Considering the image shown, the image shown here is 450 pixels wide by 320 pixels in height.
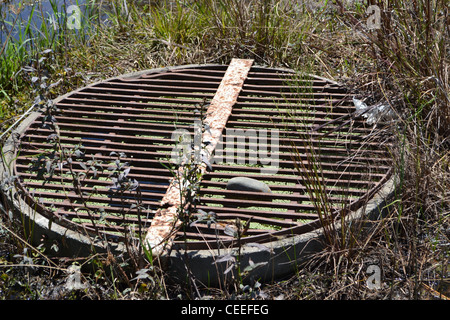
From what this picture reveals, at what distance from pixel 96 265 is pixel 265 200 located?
0.79 meters

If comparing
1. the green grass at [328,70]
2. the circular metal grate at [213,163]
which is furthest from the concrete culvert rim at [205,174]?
the green grass at [328,70]

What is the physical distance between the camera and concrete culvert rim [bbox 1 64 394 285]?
85.2 inches

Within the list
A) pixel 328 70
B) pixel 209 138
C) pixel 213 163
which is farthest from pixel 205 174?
pixel 328 70

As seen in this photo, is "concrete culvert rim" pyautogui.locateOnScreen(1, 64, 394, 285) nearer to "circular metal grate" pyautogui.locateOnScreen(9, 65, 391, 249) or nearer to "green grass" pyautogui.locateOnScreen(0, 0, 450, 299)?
"circular metal grate" pyautogui.locateOnScreen(9, 65, 391, 249)

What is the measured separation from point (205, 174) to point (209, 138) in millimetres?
266

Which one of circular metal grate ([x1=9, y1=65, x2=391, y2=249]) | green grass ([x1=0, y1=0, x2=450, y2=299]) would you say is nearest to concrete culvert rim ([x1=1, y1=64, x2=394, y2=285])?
circular metal grate ([x1=9, y1=65, x2=391, y2=249])

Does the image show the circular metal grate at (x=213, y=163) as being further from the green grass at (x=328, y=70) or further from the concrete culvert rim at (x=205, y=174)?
the green grass at (x=328, y=70)

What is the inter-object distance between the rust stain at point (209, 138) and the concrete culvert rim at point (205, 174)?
40mm

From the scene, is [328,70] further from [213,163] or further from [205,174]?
[205,174]

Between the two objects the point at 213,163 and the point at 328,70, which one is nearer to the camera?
the point at 213,163

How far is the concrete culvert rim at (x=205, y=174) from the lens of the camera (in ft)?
7.10

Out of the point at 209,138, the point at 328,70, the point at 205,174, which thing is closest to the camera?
the point at 205,174

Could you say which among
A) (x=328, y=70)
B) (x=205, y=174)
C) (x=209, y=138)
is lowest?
(x=205, y=174)

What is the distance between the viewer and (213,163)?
8.77ft
